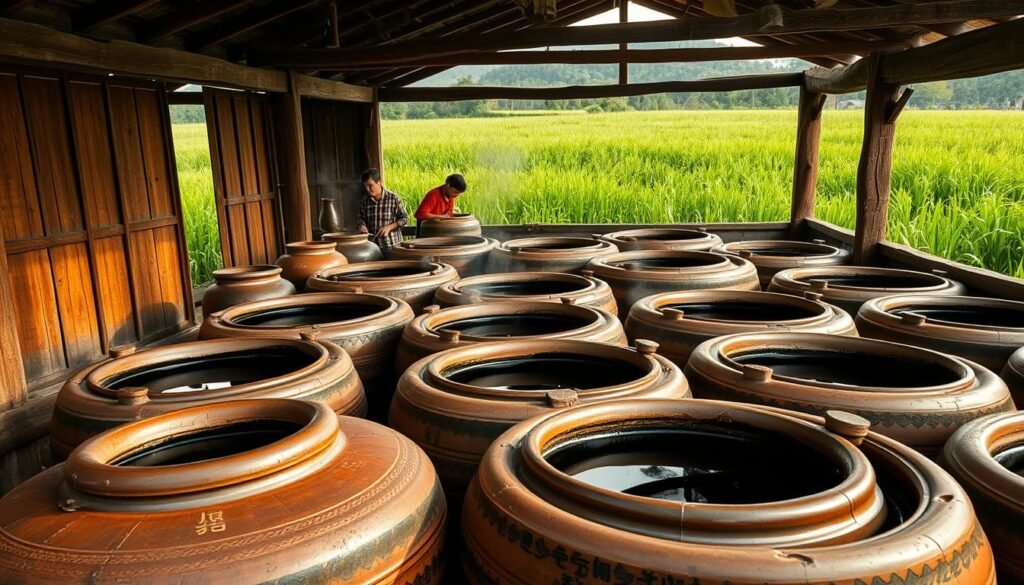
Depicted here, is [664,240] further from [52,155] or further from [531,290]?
[52,155]

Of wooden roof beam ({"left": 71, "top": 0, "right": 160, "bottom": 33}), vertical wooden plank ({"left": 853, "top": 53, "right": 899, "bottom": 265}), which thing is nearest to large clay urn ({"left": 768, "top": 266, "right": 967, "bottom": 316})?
vertical wooden plank ({"left": 853, "top": 53, "right": 899, "bottom": 265})

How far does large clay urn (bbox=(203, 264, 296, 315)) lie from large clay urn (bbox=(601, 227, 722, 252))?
98.1 inches

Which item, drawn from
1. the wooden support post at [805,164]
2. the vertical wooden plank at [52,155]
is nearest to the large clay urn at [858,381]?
the vertical wooden plank at [52,155]

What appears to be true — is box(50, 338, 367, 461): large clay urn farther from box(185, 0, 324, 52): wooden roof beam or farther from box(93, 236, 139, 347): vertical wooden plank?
box(185, 0, 324, 52): wooden roof beam

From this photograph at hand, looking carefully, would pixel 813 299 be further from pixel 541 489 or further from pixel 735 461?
pixel 541 489

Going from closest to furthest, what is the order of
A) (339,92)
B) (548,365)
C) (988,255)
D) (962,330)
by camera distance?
(548,365) < (962,330) < (988,255) < (339,92)

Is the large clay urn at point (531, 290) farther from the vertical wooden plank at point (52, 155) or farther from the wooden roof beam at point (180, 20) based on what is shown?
the vertical wooden plank at point (52, 155)

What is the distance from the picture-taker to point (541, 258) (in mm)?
4625

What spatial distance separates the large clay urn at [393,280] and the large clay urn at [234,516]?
2.12 metres

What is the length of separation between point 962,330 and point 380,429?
94.2 inches

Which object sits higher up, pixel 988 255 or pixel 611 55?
pixel 611 55

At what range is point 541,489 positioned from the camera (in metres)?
1.51

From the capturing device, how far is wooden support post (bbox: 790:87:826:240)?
25.8ft

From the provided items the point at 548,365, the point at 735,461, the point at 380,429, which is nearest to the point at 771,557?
the point at 735,461
